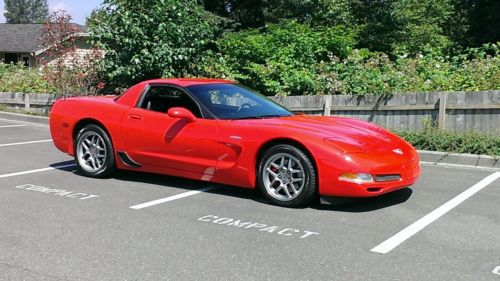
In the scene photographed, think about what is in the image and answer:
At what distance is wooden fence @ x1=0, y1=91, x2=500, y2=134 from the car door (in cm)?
523

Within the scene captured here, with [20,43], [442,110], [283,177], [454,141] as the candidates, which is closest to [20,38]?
[20,43]

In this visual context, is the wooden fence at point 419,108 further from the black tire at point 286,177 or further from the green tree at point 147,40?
the black tire at point 286,177

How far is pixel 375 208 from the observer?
5852 mm

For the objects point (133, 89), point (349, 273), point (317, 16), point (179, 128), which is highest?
point (317, 16)

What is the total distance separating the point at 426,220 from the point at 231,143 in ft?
7.16

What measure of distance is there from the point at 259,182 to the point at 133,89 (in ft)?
7.82


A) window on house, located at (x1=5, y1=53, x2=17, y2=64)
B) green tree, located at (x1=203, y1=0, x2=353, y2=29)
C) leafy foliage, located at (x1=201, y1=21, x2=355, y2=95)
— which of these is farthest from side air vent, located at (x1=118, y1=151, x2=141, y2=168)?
window on house, located at (x1=5, y1=53, x2=17, y2=64)

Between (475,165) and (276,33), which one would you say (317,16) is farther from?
(475,165)

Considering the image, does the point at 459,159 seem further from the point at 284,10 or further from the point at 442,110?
the point at 284,10

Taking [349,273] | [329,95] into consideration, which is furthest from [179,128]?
[329,95]

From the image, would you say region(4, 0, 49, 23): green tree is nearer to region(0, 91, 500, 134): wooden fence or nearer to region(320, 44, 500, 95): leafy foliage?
region(320, 44, 500, 95): leafy foliage

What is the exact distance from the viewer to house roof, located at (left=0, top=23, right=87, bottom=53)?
132 feet

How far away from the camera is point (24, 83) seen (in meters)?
18.2

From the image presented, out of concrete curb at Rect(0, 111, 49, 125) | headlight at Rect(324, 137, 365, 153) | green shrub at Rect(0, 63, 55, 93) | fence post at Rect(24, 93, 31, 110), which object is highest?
green shrub at Rect(0, 63, 55, 93)
